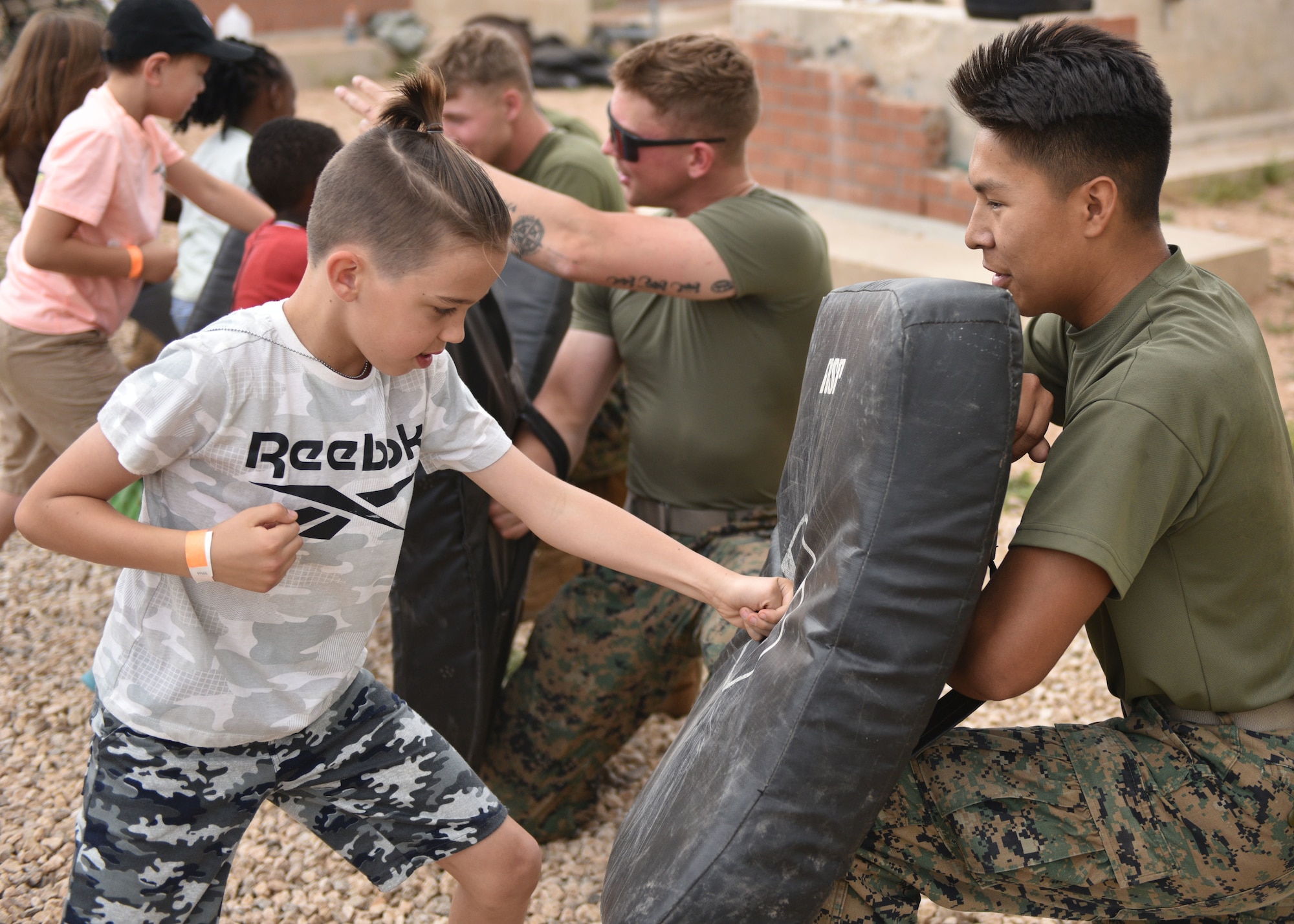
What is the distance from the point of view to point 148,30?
346cm

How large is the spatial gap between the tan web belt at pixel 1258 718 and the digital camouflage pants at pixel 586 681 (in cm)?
124

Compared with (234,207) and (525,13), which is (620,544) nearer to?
(234,207)

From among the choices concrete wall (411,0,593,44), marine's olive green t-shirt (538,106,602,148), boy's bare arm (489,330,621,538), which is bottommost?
concrete wall (411,0,593,44)

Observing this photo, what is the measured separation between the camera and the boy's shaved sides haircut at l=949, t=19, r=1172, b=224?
6.27 ft

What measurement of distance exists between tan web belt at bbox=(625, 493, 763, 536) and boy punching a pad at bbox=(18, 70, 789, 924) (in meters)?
0.95

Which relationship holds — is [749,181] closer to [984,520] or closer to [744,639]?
[744,639]

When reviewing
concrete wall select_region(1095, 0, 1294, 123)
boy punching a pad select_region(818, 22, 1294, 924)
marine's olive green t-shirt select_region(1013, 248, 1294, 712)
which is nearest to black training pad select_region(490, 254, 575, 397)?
boy punching a pad select_region(818, 22, 1294, 924)

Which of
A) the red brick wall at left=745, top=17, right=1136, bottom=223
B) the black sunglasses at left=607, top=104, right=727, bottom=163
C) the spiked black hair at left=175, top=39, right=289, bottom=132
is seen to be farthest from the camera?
the red brick wall at left=745, top=17, right=1136, bottom=223

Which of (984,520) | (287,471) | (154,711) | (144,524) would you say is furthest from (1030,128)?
(154,711)

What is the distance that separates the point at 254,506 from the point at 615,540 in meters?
0.62

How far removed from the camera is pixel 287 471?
192cm

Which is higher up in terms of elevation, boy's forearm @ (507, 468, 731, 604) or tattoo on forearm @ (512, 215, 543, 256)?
tattoo on forearm @ (512, 215, 543, 256)

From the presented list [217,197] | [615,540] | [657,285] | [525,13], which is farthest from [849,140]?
[525,13]

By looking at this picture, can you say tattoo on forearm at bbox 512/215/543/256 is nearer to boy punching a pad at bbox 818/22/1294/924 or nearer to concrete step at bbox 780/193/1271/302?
boy punching a pad at bbox 818/22/1294/924
